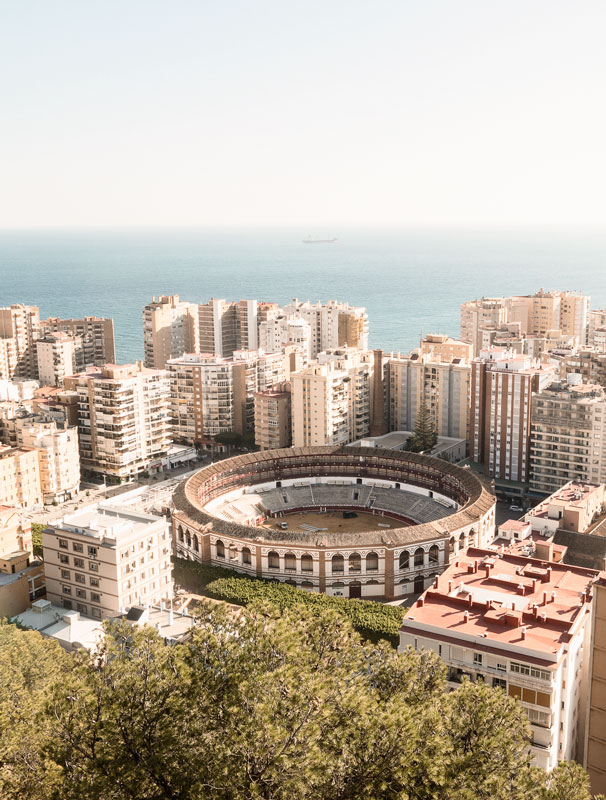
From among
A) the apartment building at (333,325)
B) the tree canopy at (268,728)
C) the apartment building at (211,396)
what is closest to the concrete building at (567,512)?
the tree canopy at (268,728)

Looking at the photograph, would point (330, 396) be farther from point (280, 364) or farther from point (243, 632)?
point (243, 632)

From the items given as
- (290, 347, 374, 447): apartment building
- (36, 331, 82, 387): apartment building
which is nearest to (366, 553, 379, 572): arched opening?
(290, 347, 374, 447): apartment building

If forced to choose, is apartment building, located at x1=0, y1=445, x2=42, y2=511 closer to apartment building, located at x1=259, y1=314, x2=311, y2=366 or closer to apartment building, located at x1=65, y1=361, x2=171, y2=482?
apartment building, located at x1=65, y1=361, x2=171, y2=482

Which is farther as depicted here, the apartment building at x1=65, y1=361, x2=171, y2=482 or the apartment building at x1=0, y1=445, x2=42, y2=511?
the apartment building at x1=65, y1=361, x2=171, y2=482

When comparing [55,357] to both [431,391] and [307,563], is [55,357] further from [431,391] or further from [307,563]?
[307,563]

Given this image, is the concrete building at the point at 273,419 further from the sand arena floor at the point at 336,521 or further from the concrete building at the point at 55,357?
the concrete building at the point at 55,357
